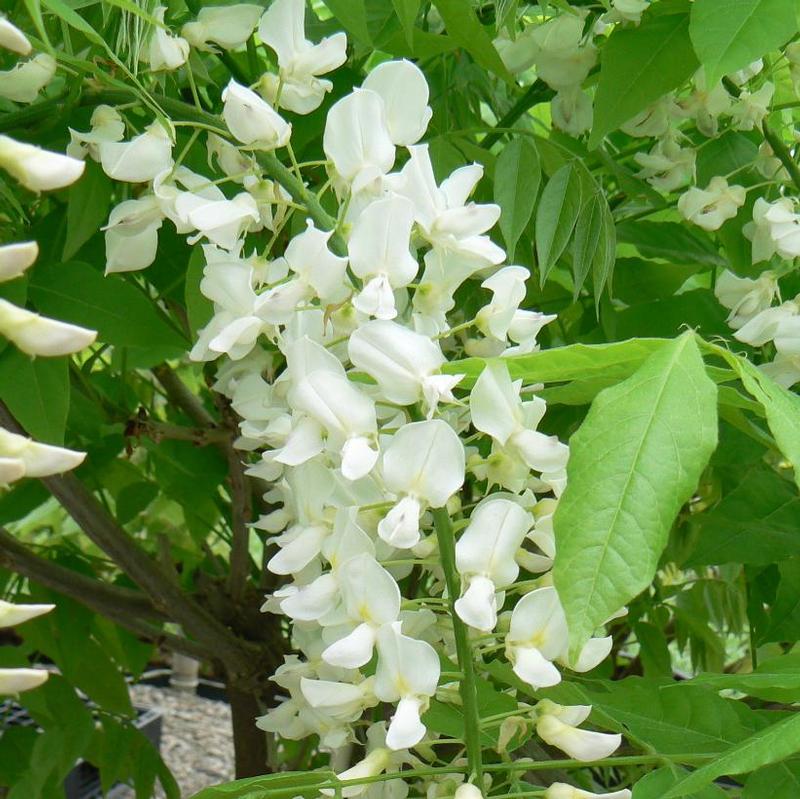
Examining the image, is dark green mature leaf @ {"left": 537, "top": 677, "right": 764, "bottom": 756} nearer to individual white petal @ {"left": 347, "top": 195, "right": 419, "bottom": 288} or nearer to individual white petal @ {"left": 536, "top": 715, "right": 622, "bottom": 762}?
individual white petal @ {"left": 536, "top": 715, "right": 622, "bottom": 762}

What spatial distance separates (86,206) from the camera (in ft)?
2.12

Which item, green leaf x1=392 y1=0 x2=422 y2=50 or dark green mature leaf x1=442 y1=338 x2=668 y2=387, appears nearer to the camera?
dark green mature leaf x1=442 y1=338 x2=668 y2=387

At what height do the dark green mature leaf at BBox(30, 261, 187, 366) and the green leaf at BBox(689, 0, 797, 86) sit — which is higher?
the green leaf at BBox(689, 0, 797, 86)

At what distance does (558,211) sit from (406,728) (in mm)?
331

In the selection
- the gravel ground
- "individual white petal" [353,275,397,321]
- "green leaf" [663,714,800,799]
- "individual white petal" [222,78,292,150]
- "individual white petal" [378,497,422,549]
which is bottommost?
the gravel ground

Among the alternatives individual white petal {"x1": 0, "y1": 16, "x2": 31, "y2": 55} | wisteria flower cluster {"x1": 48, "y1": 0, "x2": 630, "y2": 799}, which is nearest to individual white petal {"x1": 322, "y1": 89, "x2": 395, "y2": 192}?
wisteria flower cluster {"x1": 48, "y1": 0, "x2": 630, "y2": 799}

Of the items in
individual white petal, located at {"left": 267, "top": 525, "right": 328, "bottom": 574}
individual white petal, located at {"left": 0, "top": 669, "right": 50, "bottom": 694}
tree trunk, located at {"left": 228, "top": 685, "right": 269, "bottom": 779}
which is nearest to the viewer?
individual white petal, located at {"left": 0, "top": 669, "right": 50, "bottom": 694}

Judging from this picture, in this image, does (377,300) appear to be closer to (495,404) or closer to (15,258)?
(495,404)

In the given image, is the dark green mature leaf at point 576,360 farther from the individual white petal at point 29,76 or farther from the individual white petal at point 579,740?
the individual white petal at point 29,76

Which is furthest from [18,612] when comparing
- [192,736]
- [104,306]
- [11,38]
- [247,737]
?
[192,736]

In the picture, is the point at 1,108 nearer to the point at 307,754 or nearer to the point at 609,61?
the point at 609,61

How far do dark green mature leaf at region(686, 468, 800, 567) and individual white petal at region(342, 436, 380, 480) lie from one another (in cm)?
34

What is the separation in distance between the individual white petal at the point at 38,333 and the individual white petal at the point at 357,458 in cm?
14

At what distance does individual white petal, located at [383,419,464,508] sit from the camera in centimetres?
44
